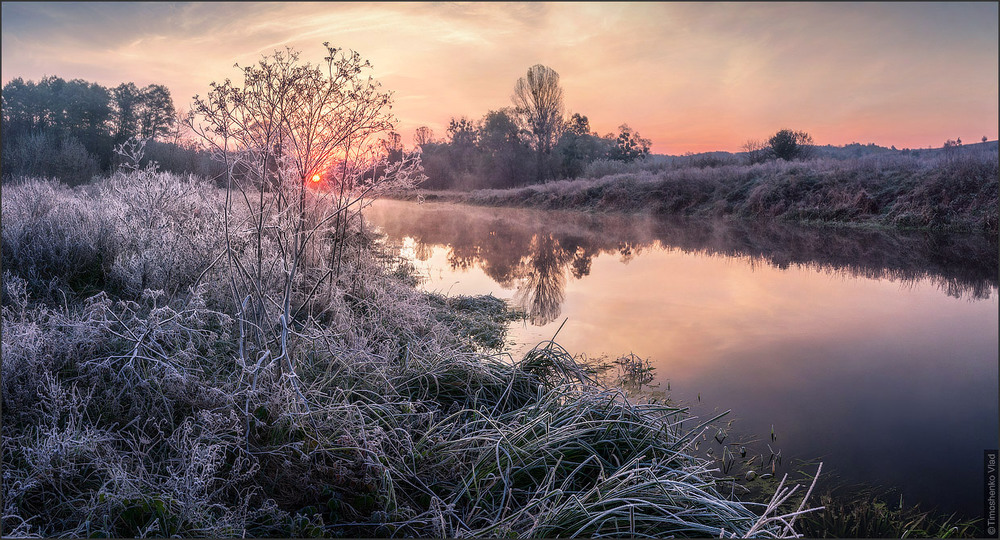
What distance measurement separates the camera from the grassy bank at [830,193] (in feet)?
39.5

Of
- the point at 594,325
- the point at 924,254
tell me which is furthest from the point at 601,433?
the point at 924,254

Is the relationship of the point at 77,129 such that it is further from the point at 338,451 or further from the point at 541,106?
the point at 541,106

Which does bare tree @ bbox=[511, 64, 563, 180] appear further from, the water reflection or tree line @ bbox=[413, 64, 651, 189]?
the water reflection

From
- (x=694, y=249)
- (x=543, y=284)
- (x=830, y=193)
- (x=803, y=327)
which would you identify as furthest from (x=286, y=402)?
(x=830, y=193)

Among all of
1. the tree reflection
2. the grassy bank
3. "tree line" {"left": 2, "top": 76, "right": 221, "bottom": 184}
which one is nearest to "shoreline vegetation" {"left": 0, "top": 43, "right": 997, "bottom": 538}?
the tree reflection

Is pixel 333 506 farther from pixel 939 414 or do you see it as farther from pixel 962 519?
pixel 939 414

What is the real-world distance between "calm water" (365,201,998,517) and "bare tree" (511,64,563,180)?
75.9 ft

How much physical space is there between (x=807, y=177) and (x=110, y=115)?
18.0m

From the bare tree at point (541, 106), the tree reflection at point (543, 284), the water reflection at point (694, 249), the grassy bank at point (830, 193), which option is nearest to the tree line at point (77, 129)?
the water reflection at point (694, 249)

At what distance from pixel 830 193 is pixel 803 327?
1177cm

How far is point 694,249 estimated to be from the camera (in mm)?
11305

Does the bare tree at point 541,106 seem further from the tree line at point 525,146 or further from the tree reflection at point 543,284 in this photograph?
the tree reflection at point 543,284

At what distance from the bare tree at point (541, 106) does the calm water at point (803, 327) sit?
75.9 ft

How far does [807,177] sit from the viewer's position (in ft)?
54.9
